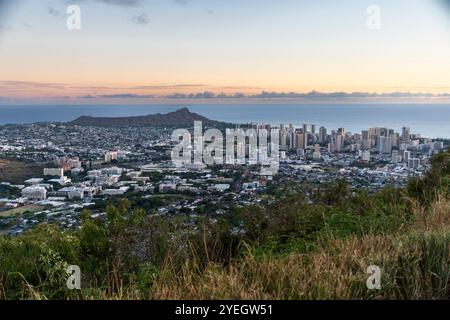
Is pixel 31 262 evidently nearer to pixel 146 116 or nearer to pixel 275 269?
pixel 275 269

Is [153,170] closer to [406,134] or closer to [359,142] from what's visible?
[359,142]

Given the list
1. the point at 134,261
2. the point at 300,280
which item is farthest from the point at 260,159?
the point at 300,280

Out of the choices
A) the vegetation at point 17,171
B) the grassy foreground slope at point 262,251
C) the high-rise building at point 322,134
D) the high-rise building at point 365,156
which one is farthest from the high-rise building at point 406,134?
the vegetation at point 17,171

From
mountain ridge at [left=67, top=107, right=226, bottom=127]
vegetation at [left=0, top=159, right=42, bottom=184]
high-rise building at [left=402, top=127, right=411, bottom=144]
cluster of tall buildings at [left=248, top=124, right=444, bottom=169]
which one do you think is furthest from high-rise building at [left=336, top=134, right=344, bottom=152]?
vegetation at [left=0, top=159, right=42, bottom=184]

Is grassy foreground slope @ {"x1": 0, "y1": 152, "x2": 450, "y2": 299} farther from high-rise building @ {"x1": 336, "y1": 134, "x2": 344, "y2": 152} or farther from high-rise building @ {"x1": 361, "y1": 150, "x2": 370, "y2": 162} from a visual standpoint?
high-rise building @ {"x1": 336, "y1": 134, "x2": 344, "y2": 152}

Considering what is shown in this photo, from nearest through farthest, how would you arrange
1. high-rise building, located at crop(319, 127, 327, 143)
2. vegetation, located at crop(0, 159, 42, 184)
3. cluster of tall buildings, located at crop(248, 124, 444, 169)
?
vegetation, located at crop(0, 159, 42, 184), cluster of tall buildings, located at crop(248, 124, 444, 169), high-rise building, located at crop(319, 127, 327, 143)

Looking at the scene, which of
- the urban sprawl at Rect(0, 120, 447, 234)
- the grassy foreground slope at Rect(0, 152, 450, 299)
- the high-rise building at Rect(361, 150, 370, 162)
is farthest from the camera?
the high-rise building at Rect(361, 150, 370, 162)

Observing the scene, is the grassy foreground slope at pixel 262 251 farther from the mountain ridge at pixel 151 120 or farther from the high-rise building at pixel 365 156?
the mountain ridge at pixel 151 120

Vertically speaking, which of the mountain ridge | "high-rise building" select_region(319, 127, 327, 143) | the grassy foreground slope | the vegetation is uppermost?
the mountain ridge
